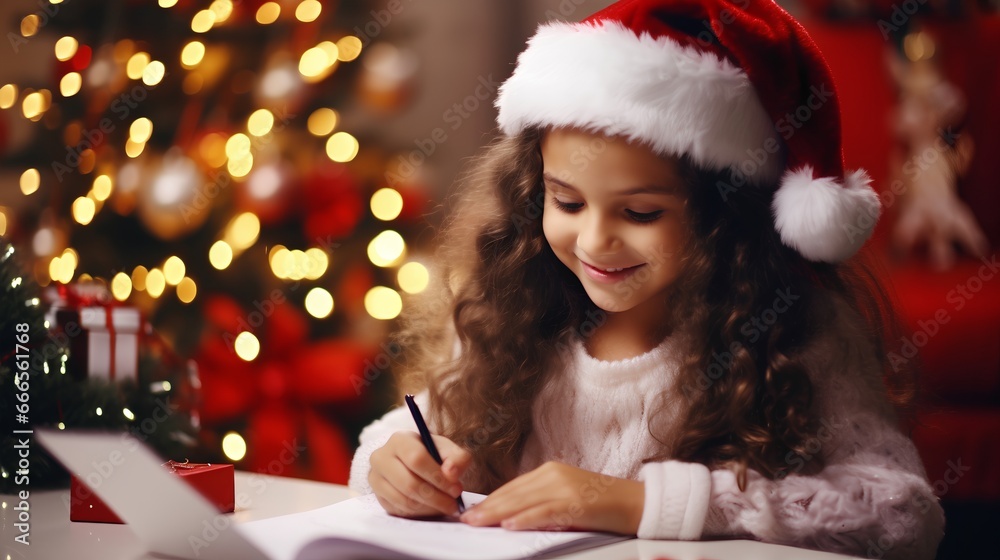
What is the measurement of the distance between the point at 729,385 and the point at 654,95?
0.29 metres

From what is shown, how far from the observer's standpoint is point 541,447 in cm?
99

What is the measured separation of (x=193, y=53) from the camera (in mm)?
1756

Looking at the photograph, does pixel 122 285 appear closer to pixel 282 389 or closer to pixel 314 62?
pixel 282 389

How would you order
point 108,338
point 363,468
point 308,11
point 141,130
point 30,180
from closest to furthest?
point 363,468 → point 108,338 → point 308,11 → point 141,130 → point 30,180

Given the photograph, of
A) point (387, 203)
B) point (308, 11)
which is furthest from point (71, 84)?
point (387, 203)

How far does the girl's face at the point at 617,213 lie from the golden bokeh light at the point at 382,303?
80 cm

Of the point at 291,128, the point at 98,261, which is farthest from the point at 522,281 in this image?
the point at 98,261

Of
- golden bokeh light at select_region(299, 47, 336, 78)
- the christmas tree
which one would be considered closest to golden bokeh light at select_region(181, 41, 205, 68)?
the christmas tree

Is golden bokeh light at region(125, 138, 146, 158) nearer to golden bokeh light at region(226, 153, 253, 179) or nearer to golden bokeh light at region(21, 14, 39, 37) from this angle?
golden bokeh light at region(226, 153, 253, 179)

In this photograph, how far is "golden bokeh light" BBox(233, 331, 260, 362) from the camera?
186 cm

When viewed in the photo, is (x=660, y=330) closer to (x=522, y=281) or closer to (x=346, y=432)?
(x=522, y=281)

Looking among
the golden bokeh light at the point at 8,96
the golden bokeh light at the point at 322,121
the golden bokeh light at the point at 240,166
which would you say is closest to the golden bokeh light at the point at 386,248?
the golden bokeh light at the point at 322,121

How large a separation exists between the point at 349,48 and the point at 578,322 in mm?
864

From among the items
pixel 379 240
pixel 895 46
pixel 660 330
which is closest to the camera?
pixel 660 330
